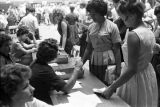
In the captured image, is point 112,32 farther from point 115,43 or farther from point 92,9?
point 92,9

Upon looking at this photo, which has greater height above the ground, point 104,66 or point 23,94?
point 23,94

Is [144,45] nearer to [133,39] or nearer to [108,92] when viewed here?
[133,39]

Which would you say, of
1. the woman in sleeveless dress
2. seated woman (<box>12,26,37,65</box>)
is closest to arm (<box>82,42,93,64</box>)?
the woman in sleeveless dress

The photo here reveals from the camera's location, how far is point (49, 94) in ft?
6.96

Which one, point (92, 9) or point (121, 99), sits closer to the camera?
point (121, 99)

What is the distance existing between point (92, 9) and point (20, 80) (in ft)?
4.12

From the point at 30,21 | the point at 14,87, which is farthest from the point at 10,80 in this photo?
the point at 30,21

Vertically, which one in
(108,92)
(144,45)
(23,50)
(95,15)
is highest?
(95,15)

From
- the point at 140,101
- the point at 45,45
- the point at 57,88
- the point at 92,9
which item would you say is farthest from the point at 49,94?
the point at 92,9

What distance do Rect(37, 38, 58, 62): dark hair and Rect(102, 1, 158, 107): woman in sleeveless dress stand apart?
51cm

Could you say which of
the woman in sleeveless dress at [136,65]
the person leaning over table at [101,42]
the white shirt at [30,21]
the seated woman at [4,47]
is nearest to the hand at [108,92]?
the woman in sleeveless dress at [136,65]

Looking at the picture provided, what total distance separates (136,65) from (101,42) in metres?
0.75

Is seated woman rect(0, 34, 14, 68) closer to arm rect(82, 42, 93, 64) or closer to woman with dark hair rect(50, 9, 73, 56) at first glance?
arm rect(82, 42, 93, 64)

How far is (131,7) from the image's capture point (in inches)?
71.9
